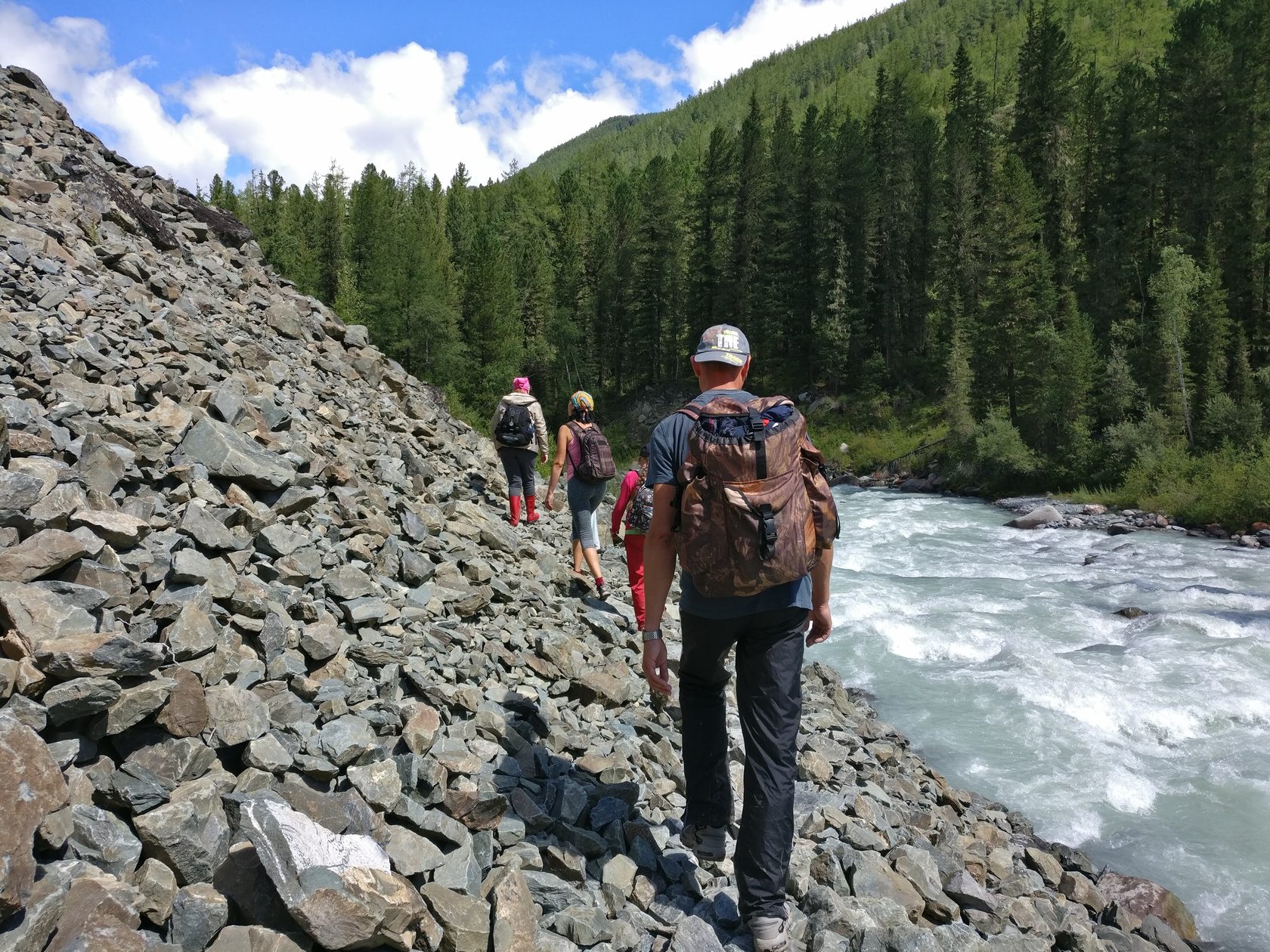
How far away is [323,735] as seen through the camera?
3.64 meters

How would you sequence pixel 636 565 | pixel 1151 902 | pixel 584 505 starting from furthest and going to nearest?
pixel 584 505 → pixel 636 565 → pixel 1151 902

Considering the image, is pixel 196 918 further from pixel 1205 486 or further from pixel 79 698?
pixel 1205 486

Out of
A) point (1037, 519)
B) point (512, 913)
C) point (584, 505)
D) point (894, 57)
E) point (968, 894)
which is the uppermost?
point (894, 57)

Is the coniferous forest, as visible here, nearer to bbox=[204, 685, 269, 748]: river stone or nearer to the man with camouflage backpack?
the man with camouflage backpack

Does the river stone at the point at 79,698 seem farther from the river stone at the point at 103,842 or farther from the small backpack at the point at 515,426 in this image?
the small backpack at the point at 515,426

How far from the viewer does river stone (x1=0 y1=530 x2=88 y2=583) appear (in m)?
3.37

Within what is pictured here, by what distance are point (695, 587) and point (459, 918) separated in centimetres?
161

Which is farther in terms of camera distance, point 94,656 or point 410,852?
point 410,852

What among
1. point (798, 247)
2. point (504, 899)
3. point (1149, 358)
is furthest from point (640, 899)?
point (798, 247)

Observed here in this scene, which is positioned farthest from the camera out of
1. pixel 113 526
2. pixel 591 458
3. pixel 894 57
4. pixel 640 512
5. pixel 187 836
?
pixel 894 57

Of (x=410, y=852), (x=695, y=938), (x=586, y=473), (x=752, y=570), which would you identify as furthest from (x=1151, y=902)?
(x=586, y=473)

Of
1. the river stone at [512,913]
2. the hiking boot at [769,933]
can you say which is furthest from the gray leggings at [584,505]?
the hiking boot at [769,933]

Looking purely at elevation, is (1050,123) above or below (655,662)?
above

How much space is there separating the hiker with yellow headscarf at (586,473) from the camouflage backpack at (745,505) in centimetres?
495
